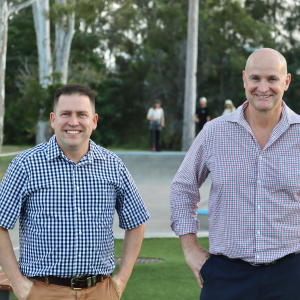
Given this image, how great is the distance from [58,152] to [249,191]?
1.00 meters

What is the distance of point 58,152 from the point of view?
2768mm

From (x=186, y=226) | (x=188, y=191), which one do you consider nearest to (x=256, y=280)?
(x=186, y=226)

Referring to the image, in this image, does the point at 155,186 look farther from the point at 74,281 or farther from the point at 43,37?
the point at 74,281

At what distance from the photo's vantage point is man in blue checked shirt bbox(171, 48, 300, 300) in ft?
8.69

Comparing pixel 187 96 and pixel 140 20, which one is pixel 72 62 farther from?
pixel 187 96

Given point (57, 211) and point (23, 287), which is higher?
point (57, 211)

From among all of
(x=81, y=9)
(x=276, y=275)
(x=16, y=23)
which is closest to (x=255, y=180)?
(x=276, y=275)

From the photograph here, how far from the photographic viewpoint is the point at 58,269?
8.75ft

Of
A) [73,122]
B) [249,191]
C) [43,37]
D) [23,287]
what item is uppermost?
[43,37]

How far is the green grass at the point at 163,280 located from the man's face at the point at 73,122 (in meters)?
2.86

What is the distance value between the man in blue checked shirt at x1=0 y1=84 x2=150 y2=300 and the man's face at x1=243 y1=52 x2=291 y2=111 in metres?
0.85

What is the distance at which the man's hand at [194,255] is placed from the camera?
2.77m

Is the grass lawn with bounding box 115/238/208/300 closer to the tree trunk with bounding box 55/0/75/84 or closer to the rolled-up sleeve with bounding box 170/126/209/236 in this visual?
the rolled-up sleeve with bounding box 170/126/209/236

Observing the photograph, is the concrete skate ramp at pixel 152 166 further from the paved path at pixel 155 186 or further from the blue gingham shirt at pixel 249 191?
the blue gingham shirt at pixel 249 191
